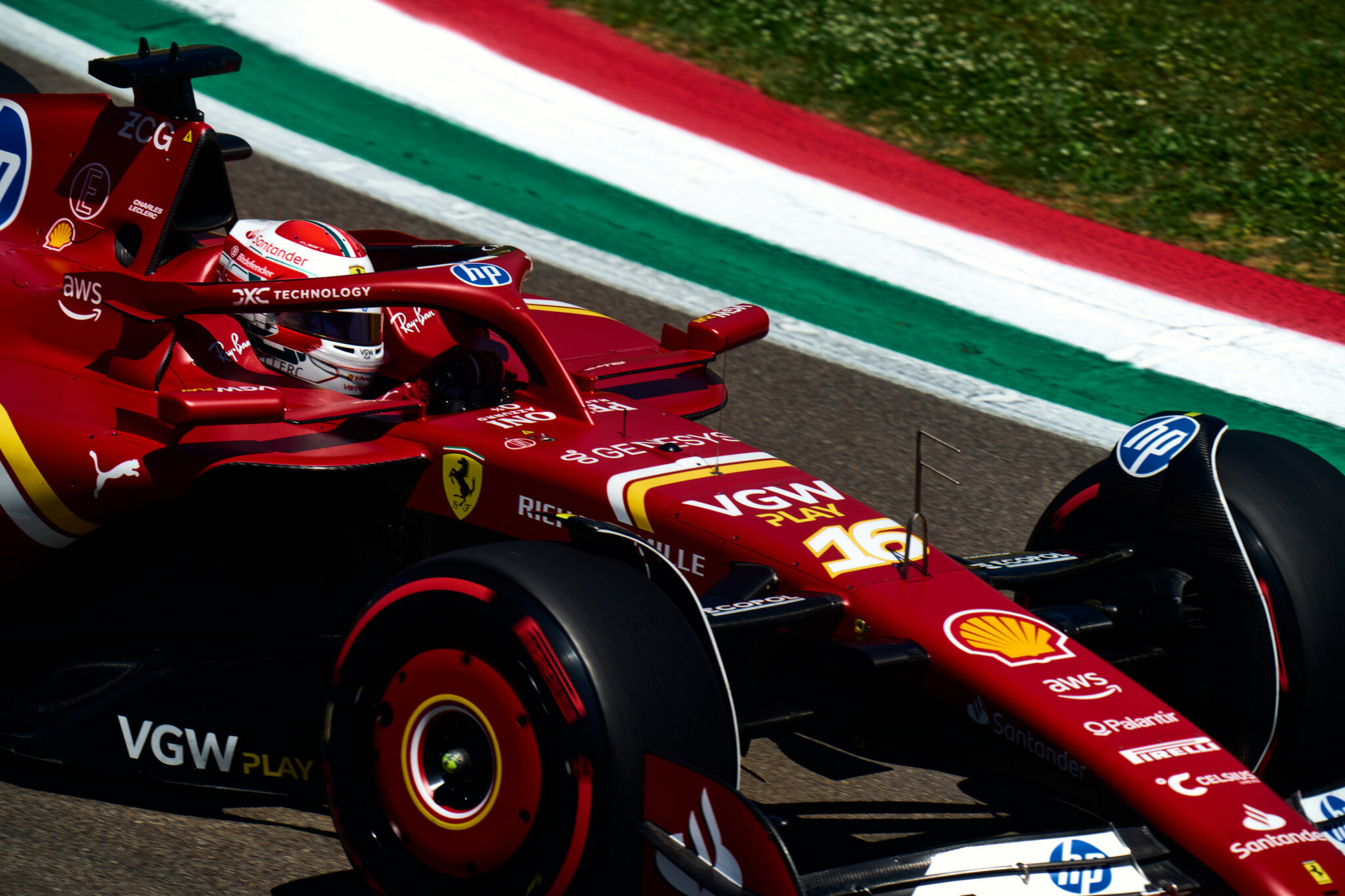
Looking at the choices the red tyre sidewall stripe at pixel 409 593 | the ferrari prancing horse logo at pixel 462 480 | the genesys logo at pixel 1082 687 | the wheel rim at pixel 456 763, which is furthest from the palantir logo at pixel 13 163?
the genesys logo at pixel 1082 687

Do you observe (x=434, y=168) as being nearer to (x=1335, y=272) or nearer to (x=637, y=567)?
(x=1335, y=272)

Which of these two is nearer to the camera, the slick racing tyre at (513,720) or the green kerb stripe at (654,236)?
the slick racing tyre at (513,720)

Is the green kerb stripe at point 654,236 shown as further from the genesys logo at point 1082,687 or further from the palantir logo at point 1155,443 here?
the genesys logo at point 1082,687

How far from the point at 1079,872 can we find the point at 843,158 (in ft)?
22.6

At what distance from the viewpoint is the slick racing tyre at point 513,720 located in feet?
10.7

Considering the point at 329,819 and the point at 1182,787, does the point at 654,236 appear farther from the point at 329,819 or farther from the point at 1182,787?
the point at 1182,787

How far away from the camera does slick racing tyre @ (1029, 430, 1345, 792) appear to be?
411cm

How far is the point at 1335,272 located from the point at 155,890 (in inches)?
280

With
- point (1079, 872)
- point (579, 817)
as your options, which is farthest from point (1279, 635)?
point (579, 817)

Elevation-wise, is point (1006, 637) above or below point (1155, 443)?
below

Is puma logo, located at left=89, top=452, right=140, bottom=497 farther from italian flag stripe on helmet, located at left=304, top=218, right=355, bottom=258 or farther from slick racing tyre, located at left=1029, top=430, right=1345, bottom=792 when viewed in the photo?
slick racing tyre, located at left=1029, top=430, right=1345, bottom=792

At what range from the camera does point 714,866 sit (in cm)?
318

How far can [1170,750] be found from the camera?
3.47m

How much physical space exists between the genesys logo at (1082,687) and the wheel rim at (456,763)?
112 cm
